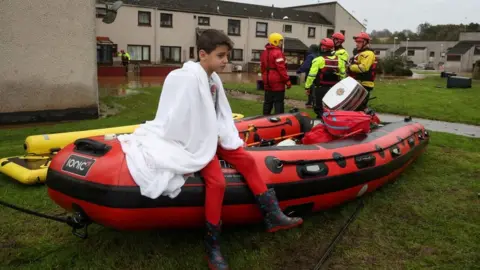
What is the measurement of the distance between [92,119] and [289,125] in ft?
18.2

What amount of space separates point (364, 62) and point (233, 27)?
28114mm

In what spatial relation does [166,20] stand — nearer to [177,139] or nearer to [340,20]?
[340,20]

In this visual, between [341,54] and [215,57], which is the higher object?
[341,54]

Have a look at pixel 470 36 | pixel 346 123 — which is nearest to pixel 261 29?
pixel 346 123

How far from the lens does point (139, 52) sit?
98.1 feet

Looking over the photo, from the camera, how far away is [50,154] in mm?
5156

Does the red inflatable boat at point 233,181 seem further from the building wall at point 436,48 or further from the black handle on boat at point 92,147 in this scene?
the building wall at point 436,48

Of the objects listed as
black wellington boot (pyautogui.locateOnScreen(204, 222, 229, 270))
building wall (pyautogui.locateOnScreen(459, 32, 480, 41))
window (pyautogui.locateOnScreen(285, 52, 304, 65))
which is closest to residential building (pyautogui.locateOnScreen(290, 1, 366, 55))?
window (pyautogui.locateOnScreen(285, 52, 304, 65))

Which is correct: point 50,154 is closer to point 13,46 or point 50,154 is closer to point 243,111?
point 13,46

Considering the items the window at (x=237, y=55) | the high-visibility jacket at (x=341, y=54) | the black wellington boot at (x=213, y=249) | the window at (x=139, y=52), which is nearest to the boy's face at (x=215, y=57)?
the black wellington boot at (x=213, y=249)

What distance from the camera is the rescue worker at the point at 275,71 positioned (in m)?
7.12

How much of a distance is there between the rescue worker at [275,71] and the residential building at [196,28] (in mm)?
20834

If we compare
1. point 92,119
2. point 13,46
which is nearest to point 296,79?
point 92,119

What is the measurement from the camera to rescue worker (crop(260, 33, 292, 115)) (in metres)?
7.12
